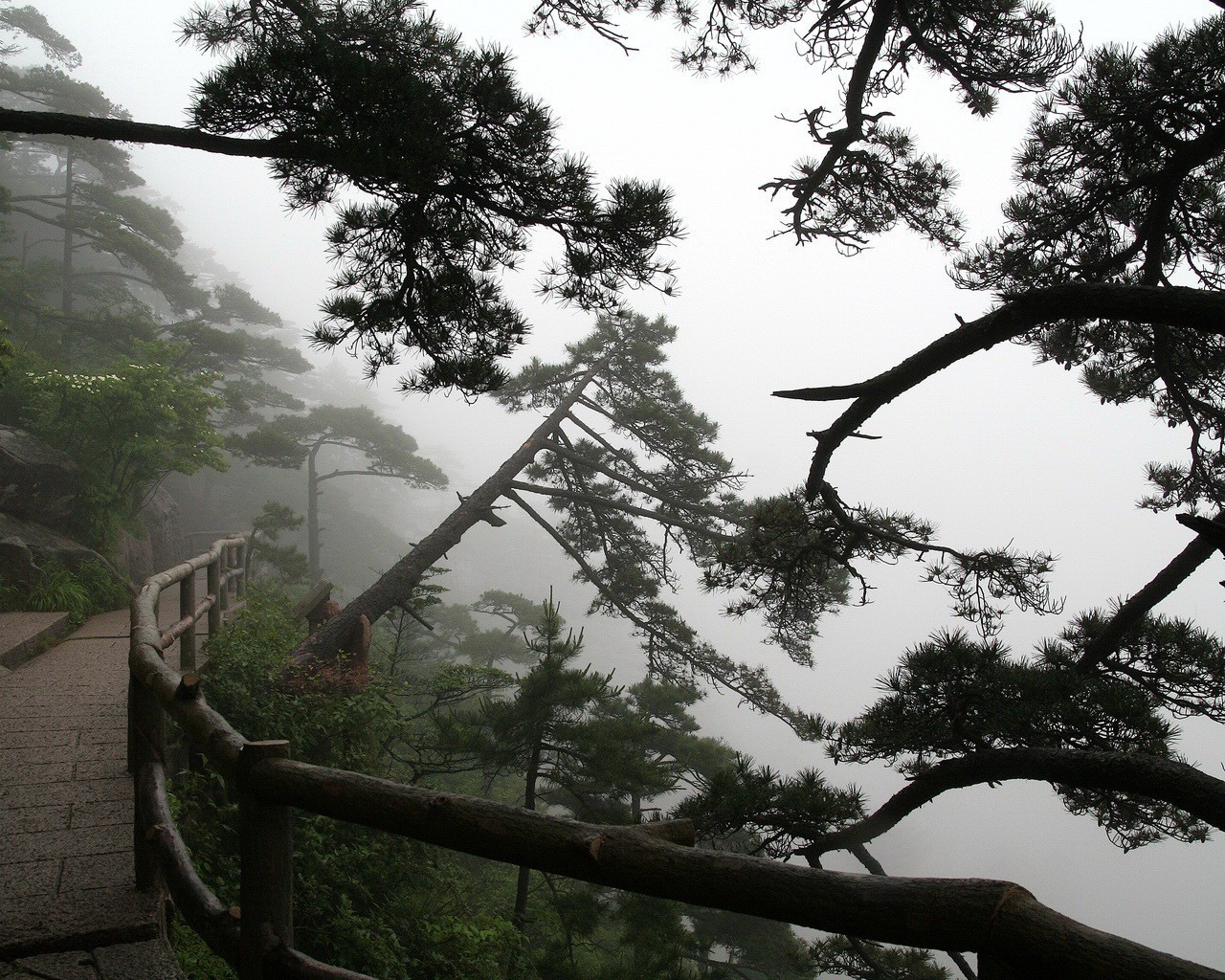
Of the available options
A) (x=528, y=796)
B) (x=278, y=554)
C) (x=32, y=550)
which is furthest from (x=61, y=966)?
(x=278, y=554)

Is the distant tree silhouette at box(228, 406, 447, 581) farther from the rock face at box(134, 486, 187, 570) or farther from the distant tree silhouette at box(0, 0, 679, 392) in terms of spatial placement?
the distant tree silhouette at box(0, 0, 679, 392)

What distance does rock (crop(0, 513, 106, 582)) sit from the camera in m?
8.18

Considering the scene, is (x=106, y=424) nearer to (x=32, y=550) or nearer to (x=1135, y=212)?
(x=32, y=550)

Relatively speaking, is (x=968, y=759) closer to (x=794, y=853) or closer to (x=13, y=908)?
(x=794, y=853)

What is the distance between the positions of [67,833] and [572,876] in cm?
257

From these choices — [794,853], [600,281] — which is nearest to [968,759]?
[794,853]

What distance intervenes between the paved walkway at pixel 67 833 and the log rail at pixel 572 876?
0.60 ft

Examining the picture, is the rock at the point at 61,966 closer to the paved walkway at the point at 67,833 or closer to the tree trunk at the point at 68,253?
the paved walkway at the point at 67,833

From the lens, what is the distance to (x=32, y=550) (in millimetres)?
8844

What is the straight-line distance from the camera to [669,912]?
6539 millimetres

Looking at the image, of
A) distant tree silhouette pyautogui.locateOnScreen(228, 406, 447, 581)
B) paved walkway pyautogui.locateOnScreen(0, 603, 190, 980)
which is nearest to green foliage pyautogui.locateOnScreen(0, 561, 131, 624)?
paved walkway pyautogui.locateOnScreen(0, 603, 190, 980)

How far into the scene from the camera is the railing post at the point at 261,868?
177 cm

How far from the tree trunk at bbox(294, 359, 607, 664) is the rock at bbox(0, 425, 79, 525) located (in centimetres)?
519

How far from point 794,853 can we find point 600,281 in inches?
118
